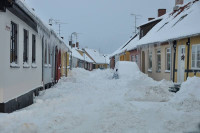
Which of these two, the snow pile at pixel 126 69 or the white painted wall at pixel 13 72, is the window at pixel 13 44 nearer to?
the white painted wall at pixel 13 72

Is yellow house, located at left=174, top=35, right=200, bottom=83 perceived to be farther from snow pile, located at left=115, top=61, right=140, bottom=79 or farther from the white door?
snow pile, located at left=115, top=61, right=140, bottom=79

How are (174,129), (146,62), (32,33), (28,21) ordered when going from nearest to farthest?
(174,129) → (28,21) → (32,33) → (146,62)

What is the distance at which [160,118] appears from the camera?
19.4 feet

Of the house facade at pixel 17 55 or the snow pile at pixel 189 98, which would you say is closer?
the house facade at pixel 17 55

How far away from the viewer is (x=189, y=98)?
7895 millimetres

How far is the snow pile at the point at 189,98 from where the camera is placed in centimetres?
736

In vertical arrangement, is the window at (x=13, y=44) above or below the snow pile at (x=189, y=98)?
above

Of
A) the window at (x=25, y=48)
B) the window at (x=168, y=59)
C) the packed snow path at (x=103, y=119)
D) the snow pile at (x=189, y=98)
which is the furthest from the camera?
the window at (x=168, y=59)

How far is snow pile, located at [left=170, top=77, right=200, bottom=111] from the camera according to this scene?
24.1ft

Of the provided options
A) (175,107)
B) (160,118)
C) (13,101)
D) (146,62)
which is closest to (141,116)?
(160,118)

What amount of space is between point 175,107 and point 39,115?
4084 mm

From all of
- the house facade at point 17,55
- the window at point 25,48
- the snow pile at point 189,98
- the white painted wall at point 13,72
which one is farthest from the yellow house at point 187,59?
the window at point 25,48

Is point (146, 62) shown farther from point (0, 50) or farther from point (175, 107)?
point (0, 50)

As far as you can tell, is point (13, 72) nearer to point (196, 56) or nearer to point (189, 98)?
point (189, 98)
